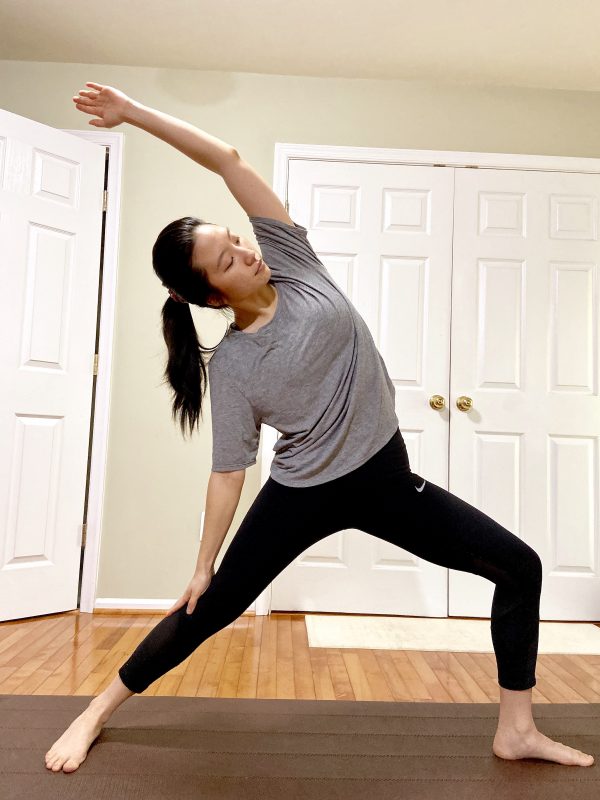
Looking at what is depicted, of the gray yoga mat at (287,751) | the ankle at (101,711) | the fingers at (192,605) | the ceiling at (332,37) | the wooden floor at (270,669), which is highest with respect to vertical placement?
the ceiling at (332,37)

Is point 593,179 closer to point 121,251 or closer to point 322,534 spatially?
point 121,251

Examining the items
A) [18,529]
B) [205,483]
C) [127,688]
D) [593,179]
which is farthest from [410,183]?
[127,688]

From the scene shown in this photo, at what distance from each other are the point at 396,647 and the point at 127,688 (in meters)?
1.44

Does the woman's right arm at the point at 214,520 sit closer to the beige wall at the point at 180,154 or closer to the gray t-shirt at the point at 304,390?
the gray t-shirt at the point at 304,390

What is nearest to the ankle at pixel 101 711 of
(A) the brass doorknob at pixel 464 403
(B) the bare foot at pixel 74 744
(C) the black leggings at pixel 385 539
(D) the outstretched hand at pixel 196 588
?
(B) the bare foot at pixel 74 744

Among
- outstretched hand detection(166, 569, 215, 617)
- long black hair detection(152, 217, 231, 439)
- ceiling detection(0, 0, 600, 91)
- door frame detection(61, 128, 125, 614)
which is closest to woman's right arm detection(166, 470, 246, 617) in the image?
outstretched hand detection(166, 569, 215, 617)

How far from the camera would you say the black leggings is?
1.51 m

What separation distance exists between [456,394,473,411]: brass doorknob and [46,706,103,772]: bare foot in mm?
2249

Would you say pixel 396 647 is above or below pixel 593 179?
below

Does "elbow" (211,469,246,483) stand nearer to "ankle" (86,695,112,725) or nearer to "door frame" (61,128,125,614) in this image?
"ankle" (86,695,112,725)

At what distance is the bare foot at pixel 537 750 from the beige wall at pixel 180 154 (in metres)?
1.89

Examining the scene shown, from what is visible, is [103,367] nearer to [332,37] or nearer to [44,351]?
[44,351]

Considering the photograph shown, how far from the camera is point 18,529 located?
3.01 metres

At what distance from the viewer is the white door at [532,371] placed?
3295 millimetres
